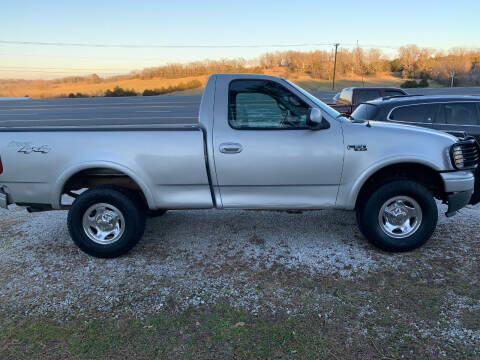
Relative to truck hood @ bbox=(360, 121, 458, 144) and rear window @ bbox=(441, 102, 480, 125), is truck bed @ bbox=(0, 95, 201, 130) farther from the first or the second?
truck hood @ bbox=(360, 121, 458, 144)

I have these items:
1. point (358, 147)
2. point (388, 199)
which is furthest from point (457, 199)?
point (358, 147)

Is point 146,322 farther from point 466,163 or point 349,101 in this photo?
point 349,101

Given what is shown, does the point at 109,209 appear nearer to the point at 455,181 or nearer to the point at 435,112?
the point at 455,181

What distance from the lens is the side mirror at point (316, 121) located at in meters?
3.45

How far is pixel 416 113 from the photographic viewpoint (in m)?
5.93

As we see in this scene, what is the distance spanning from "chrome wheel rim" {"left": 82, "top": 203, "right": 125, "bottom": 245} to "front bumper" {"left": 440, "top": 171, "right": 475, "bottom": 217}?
3592 mm

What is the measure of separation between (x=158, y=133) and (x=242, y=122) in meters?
0.91

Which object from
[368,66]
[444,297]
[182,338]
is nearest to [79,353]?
[182,338]

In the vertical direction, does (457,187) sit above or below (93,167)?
below

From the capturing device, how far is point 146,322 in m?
2.74

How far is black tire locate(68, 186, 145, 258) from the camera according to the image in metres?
3.74

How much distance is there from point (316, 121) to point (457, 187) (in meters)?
1.74

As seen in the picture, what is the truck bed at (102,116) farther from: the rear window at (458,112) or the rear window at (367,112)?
the rear window at (458,112)

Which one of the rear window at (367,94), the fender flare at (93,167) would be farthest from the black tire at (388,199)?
the rear window at (367,94)
